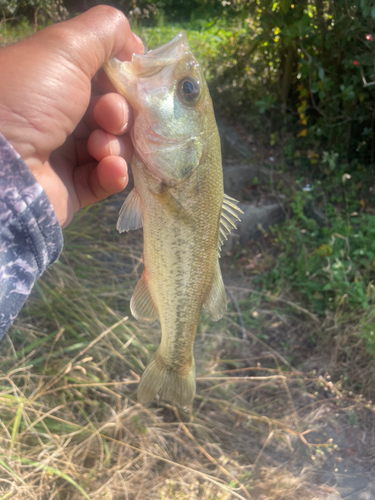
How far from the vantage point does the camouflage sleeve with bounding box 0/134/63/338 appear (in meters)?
1.32

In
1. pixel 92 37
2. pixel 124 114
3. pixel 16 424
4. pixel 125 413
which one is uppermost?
pixel 92 37

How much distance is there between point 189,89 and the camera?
1517 mm

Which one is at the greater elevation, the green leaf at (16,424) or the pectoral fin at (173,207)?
the pectoral fin at (173,207)

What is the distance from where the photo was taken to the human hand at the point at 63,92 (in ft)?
4.75

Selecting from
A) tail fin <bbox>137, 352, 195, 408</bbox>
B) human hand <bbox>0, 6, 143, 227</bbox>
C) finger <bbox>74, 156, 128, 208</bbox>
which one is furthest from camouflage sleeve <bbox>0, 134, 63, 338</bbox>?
tail fin <bbox>137, 352, 195, 408</bbox>

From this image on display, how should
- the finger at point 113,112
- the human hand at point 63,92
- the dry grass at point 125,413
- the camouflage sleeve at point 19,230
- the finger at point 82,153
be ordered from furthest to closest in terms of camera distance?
the dry grass at point 125,413
the finger at point 82,153
the finger at point 113,112
the human hand at point 63,92
the camouflage sleeve at point 19,230

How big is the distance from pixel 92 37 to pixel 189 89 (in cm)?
43

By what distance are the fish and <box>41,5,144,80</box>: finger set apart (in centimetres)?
7

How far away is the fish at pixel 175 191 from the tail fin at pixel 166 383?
8cm

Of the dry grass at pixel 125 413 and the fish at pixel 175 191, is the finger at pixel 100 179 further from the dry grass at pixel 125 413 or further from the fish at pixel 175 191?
the dry grass at pixel 125 413

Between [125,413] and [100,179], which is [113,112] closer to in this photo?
[100,179]

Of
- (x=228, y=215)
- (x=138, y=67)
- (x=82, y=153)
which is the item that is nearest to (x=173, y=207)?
(x=228, y=215)

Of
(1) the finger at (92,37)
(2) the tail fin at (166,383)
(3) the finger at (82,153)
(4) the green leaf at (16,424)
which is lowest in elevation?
(4) the green leaf at (16,424)

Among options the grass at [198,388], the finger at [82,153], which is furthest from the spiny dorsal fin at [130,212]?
the grass at [198,388]
